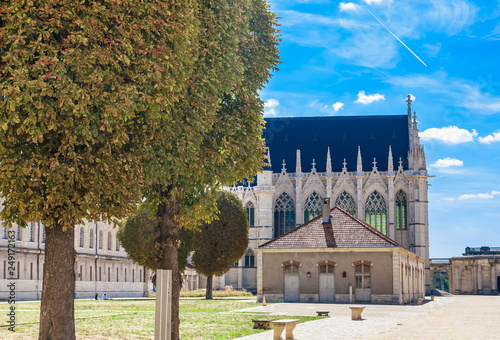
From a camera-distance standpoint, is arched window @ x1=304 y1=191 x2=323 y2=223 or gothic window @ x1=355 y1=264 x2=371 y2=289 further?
arched window @ x1=304 y1=191 x2=323 y2=223

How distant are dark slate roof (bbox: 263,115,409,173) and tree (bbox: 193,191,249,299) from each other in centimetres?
2510

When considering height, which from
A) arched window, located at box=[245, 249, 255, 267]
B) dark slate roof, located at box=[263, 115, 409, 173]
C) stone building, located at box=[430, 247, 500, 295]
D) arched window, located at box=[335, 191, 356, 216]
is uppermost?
dark slate roof, located at box=[263, 115, 409, 173]

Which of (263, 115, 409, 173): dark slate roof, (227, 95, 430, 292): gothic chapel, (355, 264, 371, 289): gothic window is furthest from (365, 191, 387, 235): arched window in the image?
(355, 264, 371, 289): gothic window

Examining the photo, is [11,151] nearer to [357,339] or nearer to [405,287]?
[357,339]

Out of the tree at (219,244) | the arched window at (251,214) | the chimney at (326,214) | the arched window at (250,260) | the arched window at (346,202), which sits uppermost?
the arched window at (346,202)

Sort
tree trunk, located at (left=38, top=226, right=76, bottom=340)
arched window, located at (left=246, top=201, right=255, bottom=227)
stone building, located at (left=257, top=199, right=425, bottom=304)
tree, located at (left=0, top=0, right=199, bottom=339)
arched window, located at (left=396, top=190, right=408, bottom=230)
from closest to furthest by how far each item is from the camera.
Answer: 1. tree, located at (left=0, top=0, right=199, bottom=339)
2. tree trunk, located at (left=38, top=226, right=76, bottom=340)
3. stone building, located at (left=257, top=199, right=425, bottom=304)
4. arched window, located at (left=396, top=190, right=408, bottom=230)
5. arched window, located at (left=246, top=201, right=255, bottom=227)

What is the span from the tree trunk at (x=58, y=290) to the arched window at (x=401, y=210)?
65.1 meters

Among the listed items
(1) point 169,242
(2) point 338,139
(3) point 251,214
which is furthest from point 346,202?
(1) point 169,242

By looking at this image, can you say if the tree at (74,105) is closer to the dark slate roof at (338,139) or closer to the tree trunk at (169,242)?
the tree trunk at (169,242)

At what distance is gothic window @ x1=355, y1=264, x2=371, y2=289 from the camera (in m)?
44.8

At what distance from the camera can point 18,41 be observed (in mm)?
12531

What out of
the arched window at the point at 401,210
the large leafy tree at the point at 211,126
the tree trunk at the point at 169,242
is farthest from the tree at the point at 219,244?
the tree trunk at the point at 169,242

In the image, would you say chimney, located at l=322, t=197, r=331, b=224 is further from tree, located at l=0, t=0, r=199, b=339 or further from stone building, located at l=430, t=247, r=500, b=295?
stone building, located at l=430, t=247, r=500, b=295

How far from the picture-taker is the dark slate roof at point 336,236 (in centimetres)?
4469
